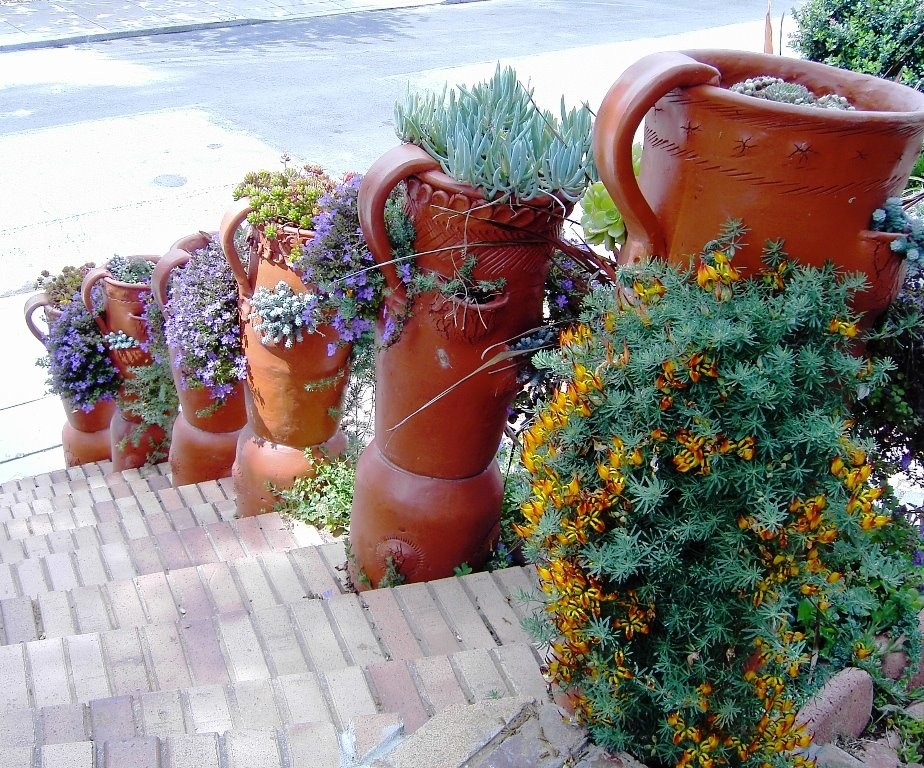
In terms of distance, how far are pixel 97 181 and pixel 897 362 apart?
8118mm

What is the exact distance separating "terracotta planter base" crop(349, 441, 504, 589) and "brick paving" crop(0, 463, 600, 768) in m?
0.13

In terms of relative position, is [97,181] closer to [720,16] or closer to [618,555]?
[618,555]

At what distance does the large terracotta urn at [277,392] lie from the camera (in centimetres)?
296

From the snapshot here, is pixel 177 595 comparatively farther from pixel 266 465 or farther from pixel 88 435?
pixel 88 435

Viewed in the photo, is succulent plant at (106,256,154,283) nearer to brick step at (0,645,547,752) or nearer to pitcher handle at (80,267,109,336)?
pitcher handle at (80,267,109,336)

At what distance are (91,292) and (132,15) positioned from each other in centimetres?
1161

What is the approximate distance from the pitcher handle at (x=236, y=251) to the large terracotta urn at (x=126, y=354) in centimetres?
135

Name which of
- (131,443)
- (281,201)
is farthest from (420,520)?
(131,443)

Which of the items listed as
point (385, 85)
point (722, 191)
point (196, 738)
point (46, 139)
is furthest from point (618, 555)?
point (385, 85)

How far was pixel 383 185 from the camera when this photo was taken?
211cm

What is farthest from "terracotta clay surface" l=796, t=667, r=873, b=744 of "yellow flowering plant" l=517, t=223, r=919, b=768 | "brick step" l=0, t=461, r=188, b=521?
"brick step" l=0, t=461, r=188, b=521

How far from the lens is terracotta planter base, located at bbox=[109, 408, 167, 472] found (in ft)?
15.4

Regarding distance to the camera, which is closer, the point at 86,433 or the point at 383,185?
the point at 383,185

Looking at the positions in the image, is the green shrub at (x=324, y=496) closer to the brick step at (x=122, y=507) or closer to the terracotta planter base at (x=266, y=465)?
the terracotta planter base at (x=266, y=465)
